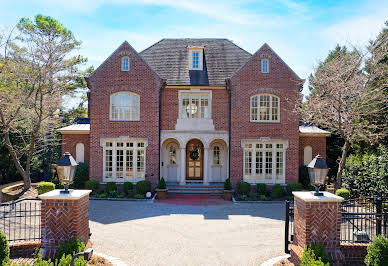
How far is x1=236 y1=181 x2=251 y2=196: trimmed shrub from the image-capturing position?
670 inches

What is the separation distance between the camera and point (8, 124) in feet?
54.0

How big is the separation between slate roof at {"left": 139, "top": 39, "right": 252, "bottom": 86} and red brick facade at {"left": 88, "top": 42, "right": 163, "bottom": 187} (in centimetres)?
170

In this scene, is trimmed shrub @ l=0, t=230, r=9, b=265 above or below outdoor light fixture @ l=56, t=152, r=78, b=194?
below

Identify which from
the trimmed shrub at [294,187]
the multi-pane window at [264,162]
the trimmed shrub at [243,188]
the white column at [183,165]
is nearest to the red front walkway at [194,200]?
the trimmed shrub at [243,188]

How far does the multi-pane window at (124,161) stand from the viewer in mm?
18234

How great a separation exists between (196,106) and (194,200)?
6042 mm

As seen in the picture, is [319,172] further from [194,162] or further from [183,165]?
[194,162]

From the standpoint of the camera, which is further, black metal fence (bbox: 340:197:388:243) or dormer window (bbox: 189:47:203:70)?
dormer window (bbox: 189:47:203:70)

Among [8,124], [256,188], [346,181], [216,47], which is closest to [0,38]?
[8,124]

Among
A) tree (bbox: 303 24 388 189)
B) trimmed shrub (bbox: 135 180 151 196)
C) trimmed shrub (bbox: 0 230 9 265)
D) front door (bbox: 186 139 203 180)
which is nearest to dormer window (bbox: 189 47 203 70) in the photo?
front door (bbox: 186 139 203 180)

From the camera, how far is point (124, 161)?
1825 cm

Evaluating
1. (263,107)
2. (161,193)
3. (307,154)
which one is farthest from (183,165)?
(307,154)

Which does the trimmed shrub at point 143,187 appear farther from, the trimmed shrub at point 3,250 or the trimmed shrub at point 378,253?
the trimmed shrub at point 378,253

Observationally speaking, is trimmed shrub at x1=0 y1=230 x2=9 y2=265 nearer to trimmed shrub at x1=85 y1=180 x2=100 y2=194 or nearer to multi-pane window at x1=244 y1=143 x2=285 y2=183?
trimmed shrub at x1=85 y1=180 x2=100 y2=194
